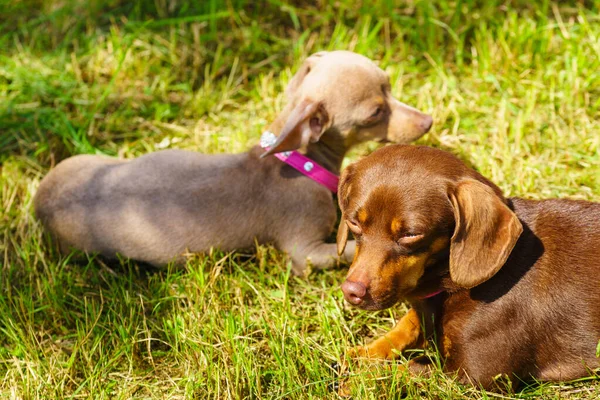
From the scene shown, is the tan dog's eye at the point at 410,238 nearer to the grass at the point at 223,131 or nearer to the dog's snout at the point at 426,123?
the grass at the point at 223,131

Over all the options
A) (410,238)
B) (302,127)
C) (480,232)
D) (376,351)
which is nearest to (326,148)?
(302,127)

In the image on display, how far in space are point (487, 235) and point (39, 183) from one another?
3275 millimetres

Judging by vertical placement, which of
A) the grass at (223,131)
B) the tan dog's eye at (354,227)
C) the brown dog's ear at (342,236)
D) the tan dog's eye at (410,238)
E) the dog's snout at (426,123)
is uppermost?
the tan dog's eye at (410,238)

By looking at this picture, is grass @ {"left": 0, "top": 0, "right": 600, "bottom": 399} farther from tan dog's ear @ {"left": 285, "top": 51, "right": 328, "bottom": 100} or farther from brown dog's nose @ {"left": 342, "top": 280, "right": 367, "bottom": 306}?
tan dog's ear @ {"left": 285, "top": 51, "right": 328, "bottom": 100}

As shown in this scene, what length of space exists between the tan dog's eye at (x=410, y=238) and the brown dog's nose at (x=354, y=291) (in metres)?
0.27

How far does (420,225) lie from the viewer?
131 inches

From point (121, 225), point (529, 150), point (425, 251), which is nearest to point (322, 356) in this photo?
point (425, 251)

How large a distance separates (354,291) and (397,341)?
0.62 meters

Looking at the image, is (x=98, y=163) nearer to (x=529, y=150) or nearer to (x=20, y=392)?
(x=20, y=392)

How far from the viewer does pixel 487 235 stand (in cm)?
326

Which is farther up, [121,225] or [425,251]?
[425,251]

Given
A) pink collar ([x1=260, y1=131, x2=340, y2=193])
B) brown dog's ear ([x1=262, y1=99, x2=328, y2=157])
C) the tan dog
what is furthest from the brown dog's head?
pink collar ([x1=260, y1=131, x2=340, y2=193])

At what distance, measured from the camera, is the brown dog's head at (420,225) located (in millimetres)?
3264

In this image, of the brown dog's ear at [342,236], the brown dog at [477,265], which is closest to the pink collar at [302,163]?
the brown dog's ear at [342,236]
